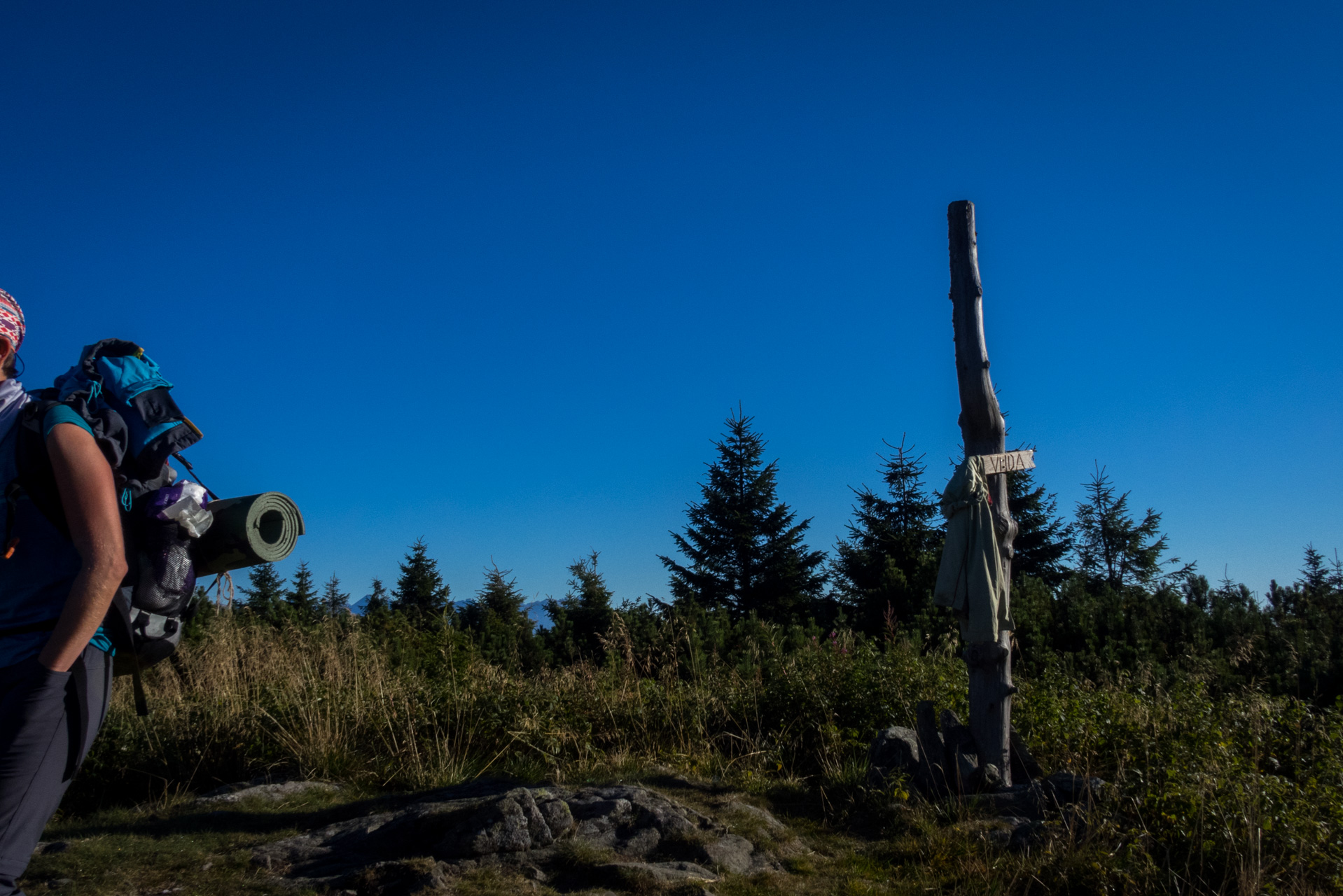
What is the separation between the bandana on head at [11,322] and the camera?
2.03 meters

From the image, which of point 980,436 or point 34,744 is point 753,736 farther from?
point 34,744

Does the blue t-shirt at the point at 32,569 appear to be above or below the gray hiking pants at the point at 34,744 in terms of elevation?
above

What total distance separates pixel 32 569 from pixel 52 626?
0.15 metres

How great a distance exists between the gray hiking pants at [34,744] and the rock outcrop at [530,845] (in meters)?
1.80

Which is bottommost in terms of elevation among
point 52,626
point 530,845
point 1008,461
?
point 530,845

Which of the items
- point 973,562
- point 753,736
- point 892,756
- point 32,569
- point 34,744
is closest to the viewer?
point 34,744

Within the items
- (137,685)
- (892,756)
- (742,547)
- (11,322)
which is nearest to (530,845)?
(137,685)

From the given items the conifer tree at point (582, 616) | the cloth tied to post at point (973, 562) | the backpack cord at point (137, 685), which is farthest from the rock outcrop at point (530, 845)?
the conifer tree at point (582, 616)

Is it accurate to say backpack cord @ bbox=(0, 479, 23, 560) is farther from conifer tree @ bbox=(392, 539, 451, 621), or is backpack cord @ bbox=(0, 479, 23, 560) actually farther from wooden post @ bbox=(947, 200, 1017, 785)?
conifer tree @ bbox=(392, 539, 451, 621)

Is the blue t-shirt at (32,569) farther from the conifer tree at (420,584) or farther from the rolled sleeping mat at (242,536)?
the conifer tree at (420,584)

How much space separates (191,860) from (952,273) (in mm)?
5814

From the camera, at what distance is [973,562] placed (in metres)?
5.36

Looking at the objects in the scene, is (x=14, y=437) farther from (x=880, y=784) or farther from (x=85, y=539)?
(x=880, y=784)

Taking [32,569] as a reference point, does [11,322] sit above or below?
above
